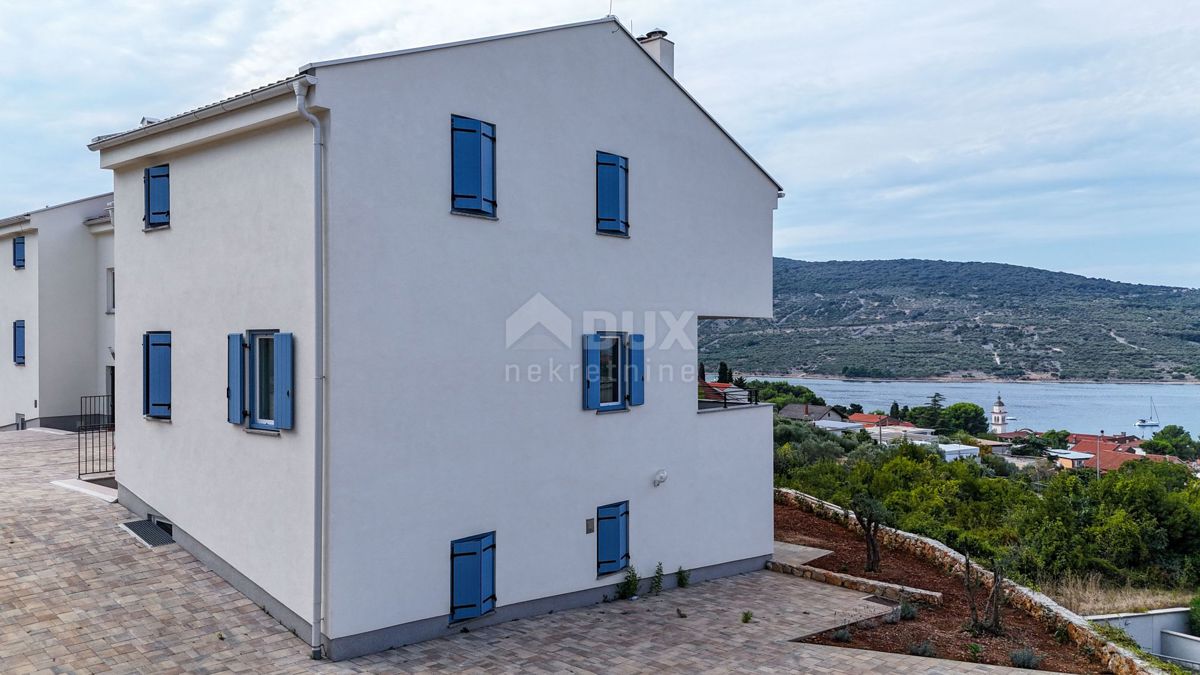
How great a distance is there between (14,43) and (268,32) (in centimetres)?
478

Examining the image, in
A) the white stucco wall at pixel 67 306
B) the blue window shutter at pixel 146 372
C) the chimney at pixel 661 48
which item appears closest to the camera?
the blue window shutter at pixel 146 372

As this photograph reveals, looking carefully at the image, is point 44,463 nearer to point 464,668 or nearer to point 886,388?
point 464,668

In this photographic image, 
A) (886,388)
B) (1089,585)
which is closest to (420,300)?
(1089,585)

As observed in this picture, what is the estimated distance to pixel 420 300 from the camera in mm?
9711

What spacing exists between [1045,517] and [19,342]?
28.7m

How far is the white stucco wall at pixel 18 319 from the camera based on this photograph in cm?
2138

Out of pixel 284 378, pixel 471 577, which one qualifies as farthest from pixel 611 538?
pixel 284 378

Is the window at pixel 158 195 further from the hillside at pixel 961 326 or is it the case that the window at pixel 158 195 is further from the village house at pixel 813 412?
the hillside at pixel 961 326

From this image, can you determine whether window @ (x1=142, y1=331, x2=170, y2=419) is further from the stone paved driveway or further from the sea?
the sea

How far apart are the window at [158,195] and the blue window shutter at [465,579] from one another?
7.02 metres

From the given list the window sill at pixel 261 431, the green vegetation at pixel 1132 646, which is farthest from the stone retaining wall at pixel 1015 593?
the window sill at pixel 261 431

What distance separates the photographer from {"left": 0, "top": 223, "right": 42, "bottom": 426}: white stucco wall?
70.1 feet

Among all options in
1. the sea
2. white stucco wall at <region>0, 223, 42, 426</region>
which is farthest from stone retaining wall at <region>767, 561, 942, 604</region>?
the sea

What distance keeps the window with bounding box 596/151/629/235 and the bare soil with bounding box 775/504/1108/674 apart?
6.90 m
